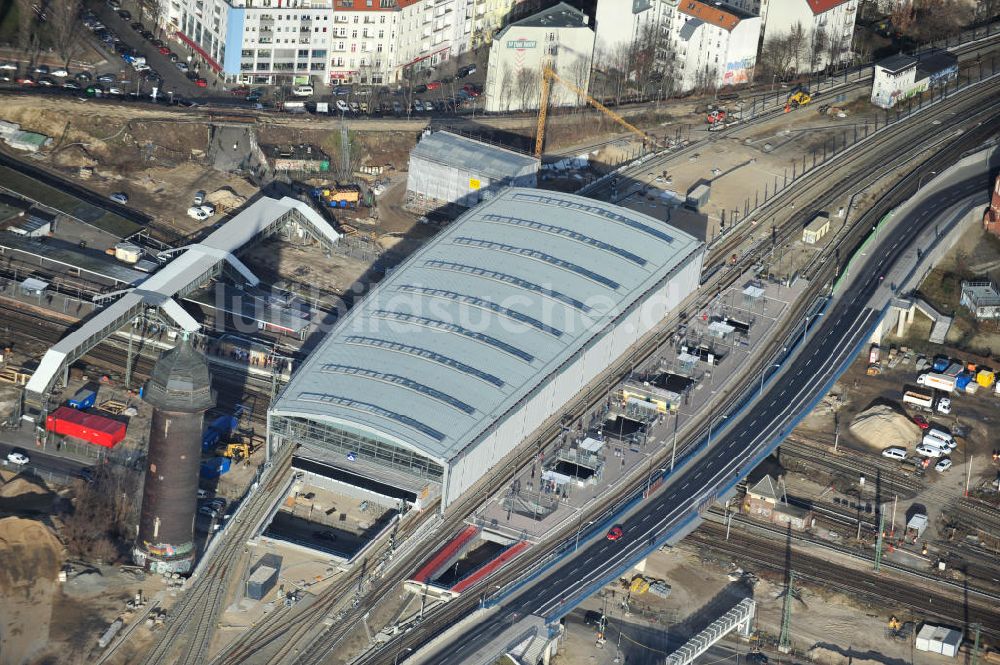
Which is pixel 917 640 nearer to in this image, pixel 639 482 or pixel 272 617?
pixel 639 482

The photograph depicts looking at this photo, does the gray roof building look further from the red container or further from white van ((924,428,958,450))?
white van ((924,428,958,450))

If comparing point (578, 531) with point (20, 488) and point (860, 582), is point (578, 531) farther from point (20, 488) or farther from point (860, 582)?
point (20, 488)

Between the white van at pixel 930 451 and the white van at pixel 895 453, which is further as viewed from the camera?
the white van at pixel 930 451

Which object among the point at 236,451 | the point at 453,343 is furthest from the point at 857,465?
the point at 236,451

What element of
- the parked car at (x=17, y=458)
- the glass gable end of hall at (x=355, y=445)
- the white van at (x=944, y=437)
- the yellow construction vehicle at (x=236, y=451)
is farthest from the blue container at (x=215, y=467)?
the white van at (x=944, y=437)

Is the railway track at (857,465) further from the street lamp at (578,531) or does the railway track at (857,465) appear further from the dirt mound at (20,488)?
the dirt mound at (20,488)

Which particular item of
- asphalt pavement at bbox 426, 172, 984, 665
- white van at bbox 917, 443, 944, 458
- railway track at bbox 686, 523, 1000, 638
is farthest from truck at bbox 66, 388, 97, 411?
white van at bbox 917, 443, 944, 458

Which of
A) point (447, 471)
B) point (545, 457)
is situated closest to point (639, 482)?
point (545, 457)
